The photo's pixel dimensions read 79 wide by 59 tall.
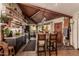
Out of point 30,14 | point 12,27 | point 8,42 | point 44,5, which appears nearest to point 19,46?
point 8,42

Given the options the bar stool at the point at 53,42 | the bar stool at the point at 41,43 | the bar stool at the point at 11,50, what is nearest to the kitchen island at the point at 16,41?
the bar stool at the point at 11,50

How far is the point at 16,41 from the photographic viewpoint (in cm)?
214

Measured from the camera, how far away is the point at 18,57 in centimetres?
221

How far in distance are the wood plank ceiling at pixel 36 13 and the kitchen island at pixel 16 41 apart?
1.07 ft

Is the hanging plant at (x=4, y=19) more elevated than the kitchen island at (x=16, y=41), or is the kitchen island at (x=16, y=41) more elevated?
the hanging plant at (x=4, y=19)

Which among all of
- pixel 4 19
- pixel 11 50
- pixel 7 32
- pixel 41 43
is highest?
pixel 4 19

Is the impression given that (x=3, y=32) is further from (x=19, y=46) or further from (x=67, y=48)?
(x=67, y=48)

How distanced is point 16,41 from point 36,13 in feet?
1.84

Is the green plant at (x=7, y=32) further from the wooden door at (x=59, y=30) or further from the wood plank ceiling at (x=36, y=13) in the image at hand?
the wooden door at (x=59, y=30)

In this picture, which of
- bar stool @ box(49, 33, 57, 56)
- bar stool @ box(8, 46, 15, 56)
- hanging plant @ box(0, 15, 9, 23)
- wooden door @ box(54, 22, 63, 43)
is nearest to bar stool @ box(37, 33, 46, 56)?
bar stool @ box(49, 33, 57, 56)

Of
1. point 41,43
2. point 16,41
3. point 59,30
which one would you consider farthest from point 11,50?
point 59,30

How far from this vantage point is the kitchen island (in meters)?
2.12

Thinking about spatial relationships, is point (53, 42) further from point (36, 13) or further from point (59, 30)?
point (36, 13)

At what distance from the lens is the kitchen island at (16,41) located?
2123 millimetres
